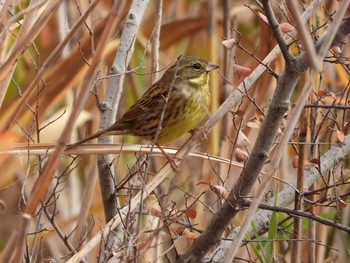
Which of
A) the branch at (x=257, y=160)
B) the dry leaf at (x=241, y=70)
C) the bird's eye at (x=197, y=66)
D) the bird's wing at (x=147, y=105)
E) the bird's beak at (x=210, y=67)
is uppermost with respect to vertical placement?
the bird's eye at (x=197, y=66)

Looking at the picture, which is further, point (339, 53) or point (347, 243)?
point (347, 243)

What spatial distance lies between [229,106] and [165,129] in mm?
900

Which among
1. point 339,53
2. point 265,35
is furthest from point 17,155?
point 265,35

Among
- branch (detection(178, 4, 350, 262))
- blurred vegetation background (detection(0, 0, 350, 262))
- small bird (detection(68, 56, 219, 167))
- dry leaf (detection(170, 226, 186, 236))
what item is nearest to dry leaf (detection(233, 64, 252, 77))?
blurred vegetation background (detection(0, 0, 350, 262))

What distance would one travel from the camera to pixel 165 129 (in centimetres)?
328

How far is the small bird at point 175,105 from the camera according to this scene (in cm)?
325

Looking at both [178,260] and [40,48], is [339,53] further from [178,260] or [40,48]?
[40,48]

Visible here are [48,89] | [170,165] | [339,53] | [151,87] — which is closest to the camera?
[339,53]

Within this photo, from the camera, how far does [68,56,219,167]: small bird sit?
325 cm

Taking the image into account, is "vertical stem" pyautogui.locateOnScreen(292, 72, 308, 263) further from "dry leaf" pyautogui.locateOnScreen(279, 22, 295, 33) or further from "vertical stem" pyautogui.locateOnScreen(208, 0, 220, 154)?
"vertical stem" pyautogui.locateOnScreen(208, 0, 220, 154)

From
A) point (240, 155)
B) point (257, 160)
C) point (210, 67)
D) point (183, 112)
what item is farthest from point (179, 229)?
point (210, 67)

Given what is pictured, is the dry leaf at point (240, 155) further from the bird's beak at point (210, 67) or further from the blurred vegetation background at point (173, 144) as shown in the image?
the bird's beak at point (210, 67)

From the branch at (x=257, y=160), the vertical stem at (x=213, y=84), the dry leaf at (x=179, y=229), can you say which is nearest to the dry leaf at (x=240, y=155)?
the branch at (x=257, y=160)

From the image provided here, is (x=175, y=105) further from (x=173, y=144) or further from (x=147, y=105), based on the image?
(x=173, y=144)
